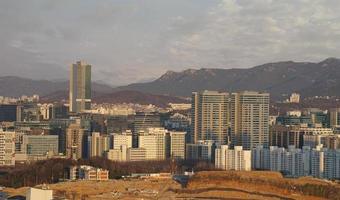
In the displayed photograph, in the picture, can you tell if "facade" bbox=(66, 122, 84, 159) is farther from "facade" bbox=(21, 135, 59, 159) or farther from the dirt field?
the dirt field

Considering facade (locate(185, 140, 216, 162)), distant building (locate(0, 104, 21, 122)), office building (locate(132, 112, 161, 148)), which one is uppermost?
distant building (locate(0, 104, 21, 122))

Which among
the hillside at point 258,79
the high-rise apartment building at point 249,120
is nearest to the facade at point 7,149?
the high-rise apartment building at point 249,120

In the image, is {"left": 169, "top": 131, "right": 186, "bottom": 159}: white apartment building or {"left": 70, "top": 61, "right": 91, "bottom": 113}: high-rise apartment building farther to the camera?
{"left": 70, "top": 61, "right": 91, "bottom": 113}: high-rise apartment building

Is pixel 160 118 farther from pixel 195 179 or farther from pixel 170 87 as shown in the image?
pixel 170 87

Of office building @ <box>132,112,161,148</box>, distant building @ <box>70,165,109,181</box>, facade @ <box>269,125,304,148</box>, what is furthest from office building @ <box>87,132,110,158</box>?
distant building @ <box>70,165,109,181</box>

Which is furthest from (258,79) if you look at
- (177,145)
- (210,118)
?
(177,145)

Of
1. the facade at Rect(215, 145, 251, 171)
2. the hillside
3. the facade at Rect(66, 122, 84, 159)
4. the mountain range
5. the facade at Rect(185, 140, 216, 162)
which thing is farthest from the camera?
the hillside

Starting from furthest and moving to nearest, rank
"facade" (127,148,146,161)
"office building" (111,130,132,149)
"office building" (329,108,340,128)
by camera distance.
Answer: "office building" (329,108,340,128)
"office building" (111,130,132,149)
"facade" (127,148,146,161)
